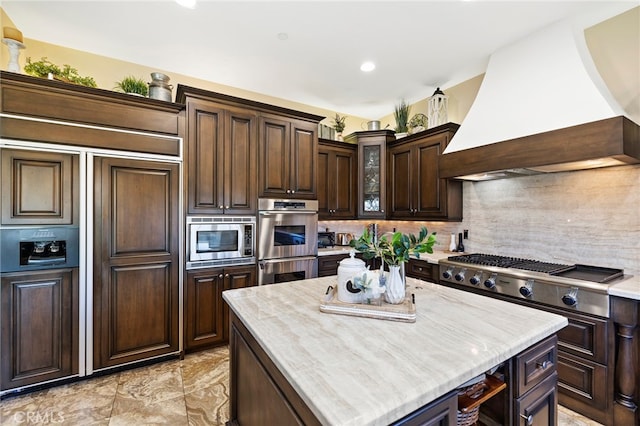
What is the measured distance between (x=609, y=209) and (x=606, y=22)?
1.58 m

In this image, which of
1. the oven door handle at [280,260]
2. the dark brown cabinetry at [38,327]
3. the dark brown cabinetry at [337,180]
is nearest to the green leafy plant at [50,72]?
the dark brown cabinetry at [38,327]

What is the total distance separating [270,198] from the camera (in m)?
3.17

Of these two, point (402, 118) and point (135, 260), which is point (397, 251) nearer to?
point (135, 260)

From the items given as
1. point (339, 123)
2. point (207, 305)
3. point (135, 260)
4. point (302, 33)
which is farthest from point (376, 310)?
point (339, 123)

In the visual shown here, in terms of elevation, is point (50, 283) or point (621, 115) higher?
point (621, 115)

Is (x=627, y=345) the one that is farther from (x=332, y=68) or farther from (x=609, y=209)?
(x=332, y=68)

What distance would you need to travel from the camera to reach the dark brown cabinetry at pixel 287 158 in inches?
124

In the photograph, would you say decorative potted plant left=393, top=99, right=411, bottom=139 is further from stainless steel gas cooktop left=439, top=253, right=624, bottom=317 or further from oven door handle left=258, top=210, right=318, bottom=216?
stainless steel gas cooktop left=439, top=253, right=624, bottom=317

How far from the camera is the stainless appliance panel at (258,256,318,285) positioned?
10.1 ft

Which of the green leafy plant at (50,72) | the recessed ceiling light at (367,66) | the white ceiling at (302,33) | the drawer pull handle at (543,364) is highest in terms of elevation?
the white ceiling at (302,33)

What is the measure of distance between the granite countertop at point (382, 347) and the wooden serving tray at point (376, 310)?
0.03 metres

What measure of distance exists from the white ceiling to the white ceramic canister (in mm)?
2056

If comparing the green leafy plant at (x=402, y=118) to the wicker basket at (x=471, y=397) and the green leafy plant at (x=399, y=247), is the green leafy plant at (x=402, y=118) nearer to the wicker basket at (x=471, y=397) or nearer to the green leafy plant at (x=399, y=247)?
the green leafy plant at (x=399, y=247)

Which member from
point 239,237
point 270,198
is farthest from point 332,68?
point 239,237
